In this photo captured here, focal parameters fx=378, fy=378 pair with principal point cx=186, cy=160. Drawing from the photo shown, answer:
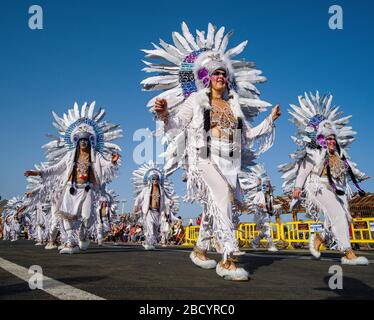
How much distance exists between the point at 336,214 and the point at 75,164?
18.5ft

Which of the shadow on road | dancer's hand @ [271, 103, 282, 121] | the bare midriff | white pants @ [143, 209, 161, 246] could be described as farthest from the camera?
white pants @ [143, 209, 161, 246]

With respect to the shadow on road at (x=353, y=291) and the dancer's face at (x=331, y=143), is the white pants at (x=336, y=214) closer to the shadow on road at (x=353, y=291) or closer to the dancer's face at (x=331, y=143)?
the dancer's face at (x=331, y=143)

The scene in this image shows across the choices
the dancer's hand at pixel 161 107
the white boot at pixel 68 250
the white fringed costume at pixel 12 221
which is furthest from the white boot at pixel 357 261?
the white fringed costume at pixel 12 221

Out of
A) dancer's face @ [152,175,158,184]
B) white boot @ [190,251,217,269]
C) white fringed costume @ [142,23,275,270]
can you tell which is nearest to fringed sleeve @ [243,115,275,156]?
white fringed costume @ [142,23,275,270]

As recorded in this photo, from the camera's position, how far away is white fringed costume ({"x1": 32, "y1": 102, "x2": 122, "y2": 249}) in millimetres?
8383

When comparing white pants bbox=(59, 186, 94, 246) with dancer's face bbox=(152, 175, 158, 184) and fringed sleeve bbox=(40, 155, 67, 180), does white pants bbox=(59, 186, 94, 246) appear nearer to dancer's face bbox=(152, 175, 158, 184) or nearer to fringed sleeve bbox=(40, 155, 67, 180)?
fringed sleeve bbox=(40, 155, 67, 180)

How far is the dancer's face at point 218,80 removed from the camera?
5070 mm

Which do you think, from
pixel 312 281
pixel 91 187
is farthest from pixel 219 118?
pixel 91 187

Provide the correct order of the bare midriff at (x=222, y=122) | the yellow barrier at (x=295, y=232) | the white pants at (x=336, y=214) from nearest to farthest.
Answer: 1. the bare midriff at (x=222, y=122)
2. the white pants at (x=336, y=214)
3. the yellow barrier at (x=295, y=232)

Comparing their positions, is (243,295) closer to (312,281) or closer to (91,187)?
(312,281)

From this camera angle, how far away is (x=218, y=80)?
200 inches

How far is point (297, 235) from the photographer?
16.0m

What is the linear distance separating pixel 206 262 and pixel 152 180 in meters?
8.90

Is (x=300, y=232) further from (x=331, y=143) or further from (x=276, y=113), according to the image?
(x=276, y=113)
